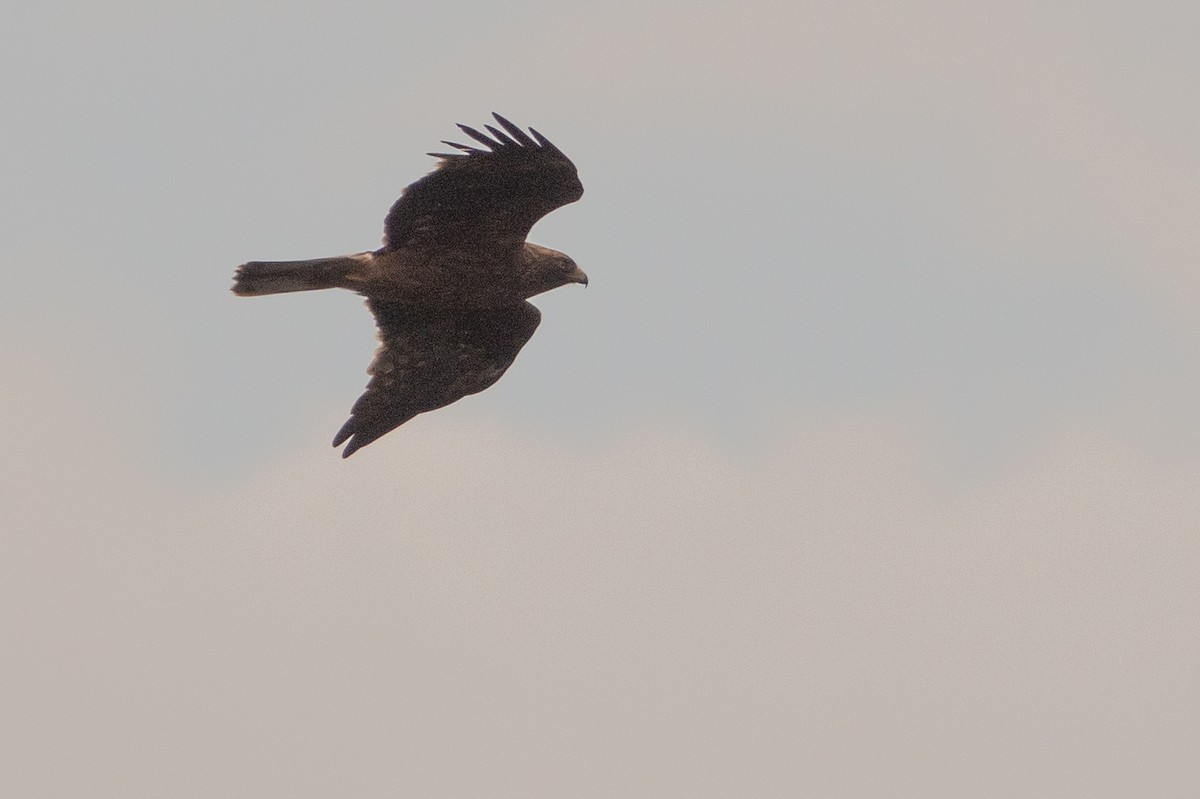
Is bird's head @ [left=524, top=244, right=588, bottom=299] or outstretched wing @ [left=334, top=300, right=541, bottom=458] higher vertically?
bird's head @ [left=524, top=244, right=588, bottom=299]

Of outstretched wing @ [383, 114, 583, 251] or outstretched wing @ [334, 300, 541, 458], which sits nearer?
outstretched wing @ [383, 114, 583, 251]

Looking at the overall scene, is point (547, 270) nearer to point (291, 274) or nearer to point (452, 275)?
point (452, 275)

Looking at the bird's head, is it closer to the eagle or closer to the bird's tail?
the eagle

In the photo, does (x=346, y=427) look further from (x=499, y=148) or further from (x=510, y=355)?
(x=499, y=148)

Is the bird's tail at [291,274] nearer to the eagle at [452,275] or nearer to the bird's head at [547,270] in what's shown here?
the eagle at [452,275]

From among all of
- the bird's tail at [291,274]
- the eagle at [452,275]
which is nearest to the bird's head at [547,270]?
the eagle at [452,275]

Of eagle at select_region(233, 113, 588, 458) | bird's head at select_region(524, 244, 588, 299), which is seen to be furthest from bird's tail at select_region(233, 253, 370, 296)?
bird's head at select_region(524, 244, 588, 299)

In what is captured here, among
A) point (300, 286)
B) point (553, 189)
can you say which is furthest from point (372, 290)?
point (553, 189)

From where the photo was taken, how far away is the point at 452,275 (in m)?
17.5

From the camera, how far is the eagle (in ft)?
55.3

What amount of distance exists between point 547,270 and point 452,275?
0.81 metres

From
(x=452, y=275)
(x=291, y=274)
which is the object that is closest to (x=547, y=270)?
(x=452, y=275)

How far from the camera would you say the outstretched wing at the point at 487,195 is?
16.7 metres

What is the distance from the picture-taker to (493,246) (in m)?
17.5
